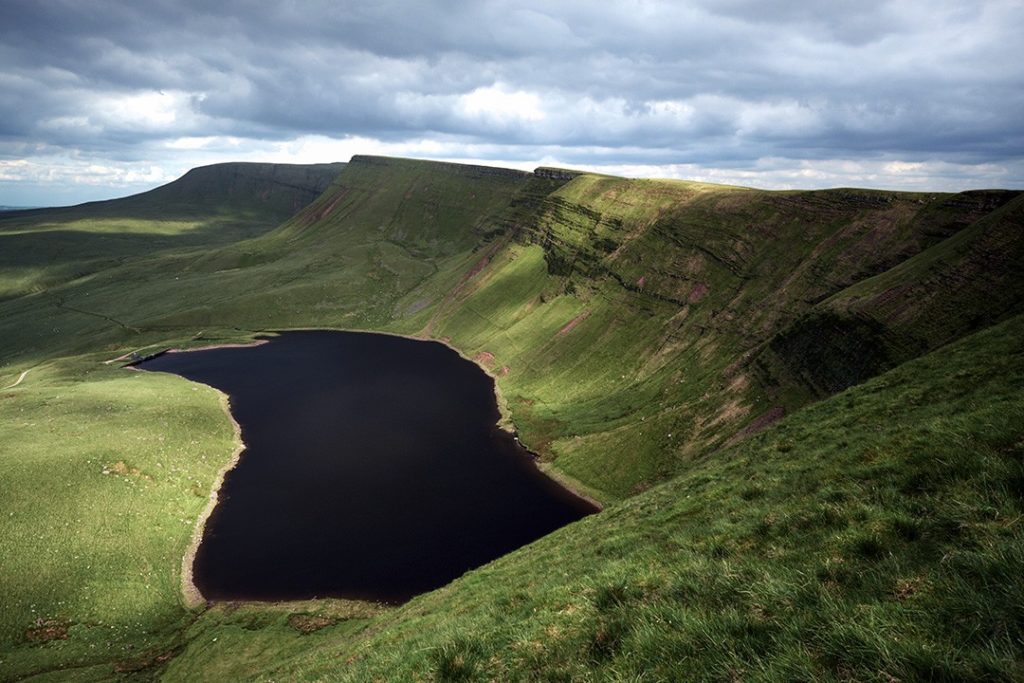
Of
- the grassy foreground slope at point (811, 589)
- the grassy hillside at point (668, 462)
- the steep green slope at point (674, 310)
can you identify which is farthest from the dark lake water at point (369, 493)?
the grassy foreground slope at point (811, 589)

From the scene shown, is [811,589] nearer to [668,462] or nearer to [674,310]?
[668,462]

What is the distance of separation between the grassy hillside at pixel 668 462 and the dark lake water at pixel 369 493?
13.2 feet

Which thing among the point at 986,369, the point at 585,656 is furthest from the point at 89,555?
the point at 986,369

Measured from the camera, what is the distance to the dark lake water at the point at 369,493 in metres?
51.5

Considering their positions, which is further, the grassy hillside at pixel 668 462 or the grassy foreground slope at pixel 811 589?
the grassy hillside at pixel 668 462

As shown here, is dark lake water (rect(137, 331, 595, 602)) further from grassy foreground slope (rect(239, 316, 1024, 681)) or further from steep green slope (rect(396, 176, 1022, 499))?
grassy foreground slope (rect(239, 316, 1024, 681))

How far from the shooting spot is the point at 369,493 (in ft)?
212

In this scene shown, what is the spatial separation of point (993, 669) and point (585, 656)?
6.56m

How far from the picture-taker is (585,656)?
10.4 m

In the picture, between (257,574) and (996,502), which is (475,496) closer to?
(257,574)

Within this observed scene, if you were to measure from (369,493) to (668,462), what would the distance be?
37549 millimetres

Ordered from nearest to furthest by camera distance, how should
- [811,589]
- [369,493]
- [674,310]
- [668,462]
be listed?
[811,589]
[668,462]
[369,493]
[674,310]

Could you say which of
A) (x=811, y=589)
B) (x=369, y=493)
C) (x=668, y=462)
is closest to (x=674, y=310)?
(x=668, y=462)

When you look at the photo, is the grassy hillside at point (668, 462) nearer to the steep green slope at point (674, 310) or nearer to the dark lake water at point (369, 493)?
the steep green slope at point (674, 310)
